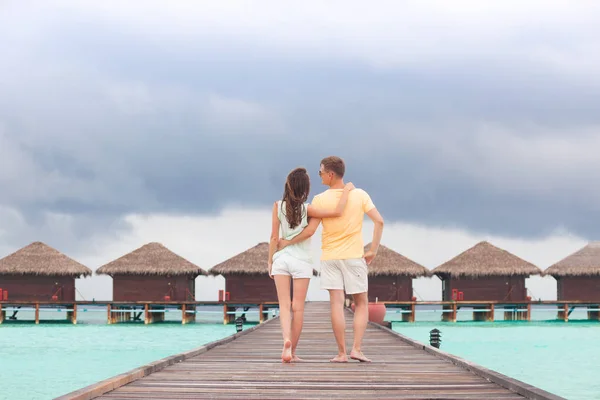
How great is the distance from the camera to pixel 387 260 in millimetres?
40500

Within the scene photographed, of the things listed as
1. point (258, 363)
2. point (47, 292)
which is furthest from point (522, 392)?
point (47, 292)

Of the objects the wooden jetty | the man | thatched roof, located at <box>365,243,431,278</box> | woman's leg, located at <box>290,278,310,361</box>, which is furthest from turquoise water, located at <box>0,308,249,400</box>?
the man

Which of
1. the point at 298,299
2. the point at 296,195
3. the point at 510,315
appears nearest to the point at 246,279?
the point at 510,315

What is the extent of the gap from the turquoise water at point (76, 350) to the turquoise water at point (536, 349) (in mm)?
9128

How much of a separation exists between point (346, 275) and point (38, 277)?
36.3 m

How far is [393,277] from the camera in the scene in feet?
132

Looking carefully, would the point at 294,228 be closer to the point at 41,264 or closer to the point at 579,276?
the point at 41,264

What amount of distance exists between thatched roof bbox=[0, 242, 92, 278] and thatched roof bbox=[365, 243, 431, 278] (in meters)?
14.0

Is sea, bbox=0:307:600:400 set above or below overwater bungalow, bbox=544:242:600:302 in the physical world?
below

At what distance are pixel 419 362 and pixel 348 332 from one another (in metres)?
6.59

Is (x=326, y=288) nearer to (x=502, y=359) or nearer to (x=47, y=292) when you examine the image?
(x=502, y=359)

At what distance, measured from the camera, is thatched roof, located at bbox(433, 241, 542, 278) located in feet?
135

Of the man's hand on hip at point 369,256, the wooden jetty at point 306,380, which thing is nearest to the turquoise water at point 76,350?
the wooden jetty at point 306,380

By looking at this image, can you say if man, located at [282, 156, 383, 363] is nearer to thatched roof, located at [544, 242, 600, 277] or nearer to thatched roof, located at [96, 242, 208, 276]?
thatched roof, located at [96, 242, 208, 276]
